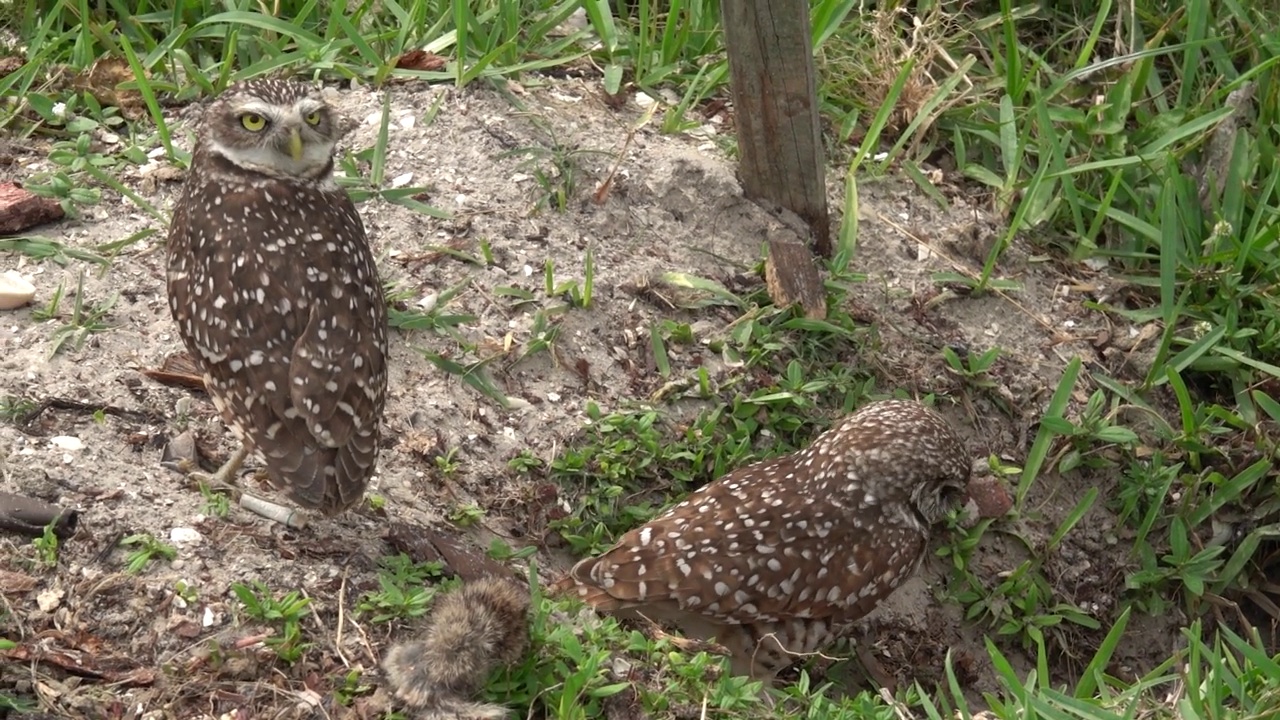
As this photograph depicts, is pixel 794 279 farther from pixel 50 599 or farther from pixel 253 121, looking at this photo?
pixel 50 599

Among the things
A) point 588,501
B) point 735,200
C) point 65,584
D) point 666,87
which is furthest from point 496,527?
point 666,87

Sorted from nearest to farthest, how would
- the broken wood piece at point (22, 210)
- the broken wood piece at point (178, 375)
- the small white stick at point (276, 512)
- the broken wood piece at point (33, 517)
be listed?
the broken wood piece at point (33, 517) → the small white stick at point (276, 512) → the broken wood piece at point (178, 375) → the broken wood piece at point (22, 210)

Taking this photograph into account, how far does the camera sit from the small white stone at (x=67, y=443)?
465 centimetres

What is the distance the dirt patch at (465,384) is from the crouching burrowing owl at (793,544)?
16.7 inches

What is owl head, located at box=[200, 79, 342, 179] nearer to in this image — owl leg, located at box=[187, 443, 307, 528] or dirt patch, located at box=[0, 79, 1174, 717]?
dirt patch, located at box=[0, 79, 1174, 717]

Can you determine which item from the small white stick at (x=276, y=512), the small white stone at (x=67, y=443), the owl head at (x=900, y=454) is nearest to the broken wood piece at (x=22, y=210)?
the small white stone at (x=67, y=443)

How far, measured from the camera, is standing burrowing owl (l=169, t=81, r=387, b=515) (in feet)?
14.7

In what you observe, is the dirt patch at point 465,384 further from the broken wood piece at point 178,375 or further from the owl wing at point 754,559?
the owl wing at point 754,559

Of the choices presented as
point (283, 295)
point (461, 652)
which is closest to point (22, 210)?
point (283, 295)

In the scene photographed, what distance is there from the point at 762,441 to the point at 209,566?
212 centimetres

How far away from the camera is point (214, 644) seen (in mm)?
4000

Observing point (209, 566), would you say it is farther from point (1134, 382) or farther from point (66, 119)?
point (1134, 382)

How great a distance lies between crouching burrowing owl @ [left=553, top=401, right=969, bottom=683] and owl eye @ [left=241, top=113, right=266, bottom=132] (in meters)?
1.76

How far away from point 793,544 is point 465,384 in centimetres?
129
